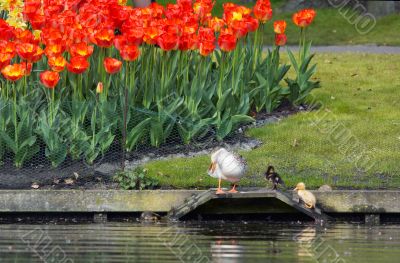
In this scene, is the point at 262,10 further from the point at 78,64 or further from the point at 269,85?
the point at 78,64

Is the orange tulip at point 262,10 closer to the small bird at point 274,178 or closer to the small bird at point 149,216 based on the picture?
the small bird at point 274,178

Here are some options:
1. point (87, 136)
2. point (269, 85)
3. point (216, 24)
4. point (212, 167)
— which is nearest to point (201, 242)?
point (212, 167)

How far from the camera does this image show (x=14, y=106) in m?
16.1

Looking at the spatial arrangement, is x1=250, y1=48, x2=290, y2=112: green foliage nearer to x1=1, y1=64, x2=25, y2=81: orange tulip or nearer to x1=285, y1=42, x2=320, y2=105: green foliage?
x1=285, y1=42, x2=320, y2=105: green foliage

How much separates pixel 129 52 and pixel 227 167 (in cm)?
212

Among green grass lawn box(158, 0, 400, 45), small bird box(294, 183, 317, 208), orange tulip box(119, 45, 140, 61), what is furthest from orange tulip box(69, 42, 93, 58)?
green grass lawn box(158, 0, 400, 45)

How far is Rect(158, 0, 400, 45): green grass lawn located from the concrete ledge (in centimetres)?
1073

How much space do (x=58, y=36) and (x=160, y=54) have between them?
1726 mm

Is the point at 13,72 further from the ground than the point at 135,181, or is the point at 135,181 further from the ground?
the point at 13,72

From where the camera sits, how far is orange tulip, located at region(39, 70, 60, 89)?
15703 millimetres

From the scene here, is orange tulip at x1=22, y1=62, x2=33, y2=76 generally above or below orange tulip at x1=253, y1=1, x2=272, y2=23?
below

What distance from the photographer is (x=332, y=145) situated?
16453 millimetres

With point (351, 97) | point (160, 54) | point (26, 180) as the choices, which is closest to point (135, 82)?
point (160, 54)

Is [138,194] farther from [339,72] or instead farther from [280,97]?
[339,72]
